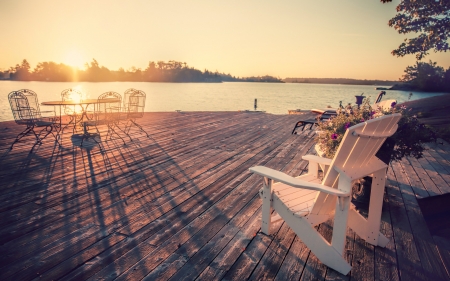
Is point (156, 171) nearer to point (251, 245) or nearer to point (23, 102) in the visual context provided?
point (251, 245)

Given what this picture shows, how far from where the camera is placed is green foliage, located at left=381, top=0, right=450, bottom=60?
9.49 meters

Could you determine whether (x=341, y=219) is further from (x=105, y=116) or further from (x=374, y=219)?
(x=105, y=116)

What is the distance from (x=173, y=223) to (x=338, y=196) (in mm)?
1474

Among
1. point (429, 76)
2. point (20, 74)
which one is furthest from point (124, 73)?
point (429, 76)

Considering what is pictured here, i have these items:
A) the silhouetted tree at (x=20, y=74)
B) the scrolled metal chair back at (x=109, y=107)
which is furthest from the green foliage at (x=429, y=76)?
the silhouetted tree at (x=20, y=74)

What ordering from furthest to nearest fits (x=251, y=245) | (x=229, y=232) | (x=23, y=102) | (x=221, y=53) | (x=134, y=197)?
1. (x=221, y=53)
2. (x=23, y=102)
3. (x=134, y=197)
4. (x=229, y=232)
5. (x=251, y=245)

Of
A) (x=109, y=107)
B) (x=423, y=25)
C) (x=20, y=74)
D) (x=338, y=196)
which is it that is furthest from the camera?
(x=20, y=74)

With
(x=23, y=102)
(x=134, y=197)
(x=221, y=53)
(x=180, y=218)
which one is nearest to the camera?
(x=180, y=218)

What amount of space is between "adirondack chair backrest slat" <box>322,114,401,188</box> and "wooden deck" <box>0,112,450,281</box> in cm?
68

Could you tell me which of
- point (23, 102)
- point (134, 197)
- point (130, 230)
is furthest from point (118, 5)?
point (130, 230)

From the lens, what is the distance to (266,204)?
2.17 m

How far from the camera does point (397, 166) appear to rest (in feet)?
A: 14.0

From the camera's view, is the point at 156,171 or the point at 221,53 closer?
the point at 156,171

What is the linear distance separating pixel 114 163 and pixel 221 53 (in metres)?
51.0
